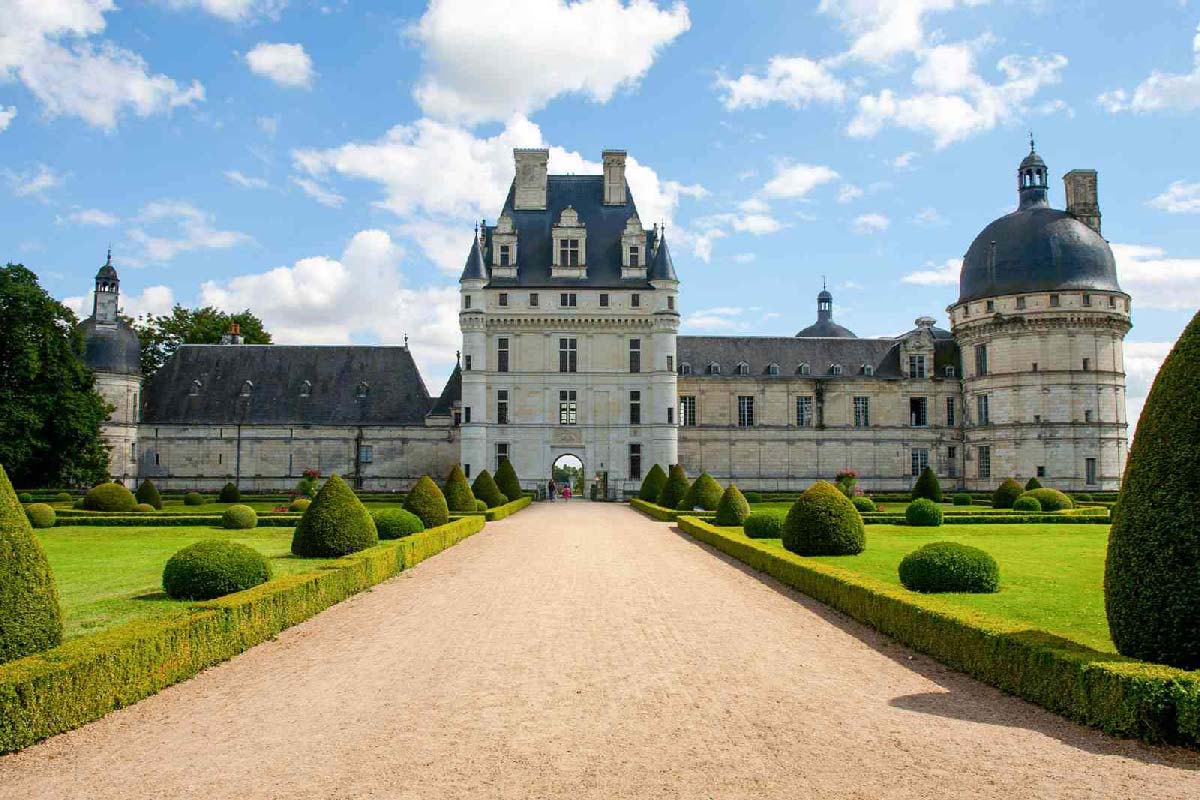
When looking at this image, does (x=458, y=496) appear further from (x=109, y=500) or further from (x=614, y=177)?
(x=614, y=177)

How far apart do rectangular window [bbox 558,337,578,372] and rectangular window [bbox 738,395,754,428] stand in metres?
10.1

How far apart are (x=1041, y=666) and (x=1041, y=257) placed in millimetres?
44617

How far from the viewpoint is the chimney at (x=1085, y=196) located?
170 feet

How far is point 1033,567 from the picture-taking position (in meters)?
16.4

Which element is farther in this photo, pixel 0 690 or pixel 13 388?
pixel 13 388

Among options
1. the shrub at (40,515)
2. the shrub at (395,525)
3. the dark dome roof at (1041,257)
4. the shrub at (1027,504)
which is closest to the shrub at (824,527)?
the shrub at (395,525)

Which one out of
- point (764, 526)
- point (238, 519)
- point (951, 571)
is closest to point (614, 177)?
point (238, 519)

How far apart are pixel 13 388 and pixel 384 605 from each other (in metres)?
32.9

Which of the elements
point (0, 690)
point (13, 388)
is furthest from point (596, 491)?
point (0, 690)

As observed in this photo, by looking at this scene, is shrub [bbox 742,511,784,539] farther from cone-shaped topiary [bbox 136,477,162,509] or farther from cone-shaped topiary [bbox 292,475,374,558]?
cone-shaped topiary [bbox 136,477,162,509]

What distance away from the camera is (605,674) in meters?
9.46

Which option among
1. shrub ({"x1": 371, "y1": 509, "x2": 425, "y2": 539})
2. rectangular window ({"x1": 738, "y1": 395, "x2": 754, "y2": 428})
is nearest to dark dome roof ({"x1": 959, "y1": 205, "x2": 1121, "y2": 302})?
rectangular window ({"x1": 738, "y1": 395, "x2": 754, "y2": 428})

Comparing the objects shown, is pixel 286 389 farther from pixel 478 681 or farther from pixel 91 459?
pixel 478 681

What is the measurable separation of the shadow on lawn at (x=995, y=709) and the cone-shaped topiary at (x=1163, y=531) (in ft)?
1.54
